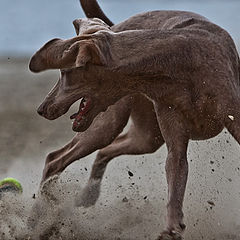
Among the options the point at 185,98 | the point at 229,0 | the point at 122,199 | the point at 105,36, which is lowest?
the point at 229,0

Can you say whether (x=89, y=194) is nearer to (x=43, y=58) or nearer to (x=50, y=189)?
(x=50, y=189)

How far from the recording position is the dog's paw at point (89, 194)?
283 inches

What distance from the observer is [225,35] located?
6035mm

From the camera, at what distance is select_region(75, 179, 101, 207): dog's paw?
718 centimetres

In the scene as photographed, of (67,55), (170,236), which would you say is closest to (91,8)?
(67,55)

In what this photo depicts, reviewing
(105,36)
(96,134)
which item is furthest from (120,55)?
(96,134)

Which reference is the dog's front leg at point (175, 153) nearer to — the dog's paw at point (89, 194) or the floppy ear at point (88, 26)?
the floppy ear at point (88, 26)

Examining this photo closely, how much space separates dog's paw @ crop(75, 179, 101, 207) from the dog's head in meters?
1.46

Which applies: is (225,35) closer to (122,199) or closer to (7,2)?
(122,199)

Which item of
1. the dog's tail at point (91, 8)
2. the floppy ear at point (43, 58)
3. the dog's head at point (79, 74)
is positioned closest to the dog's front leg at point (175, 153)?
the dog's head at point (79, 74)

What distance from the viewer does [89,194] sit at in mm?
7289

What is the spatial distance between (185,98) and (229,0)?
52.9ft

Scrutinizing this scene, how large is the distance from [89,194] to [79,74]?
1854 mm

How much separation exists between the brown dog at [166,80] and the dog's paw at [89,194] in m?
1.36
